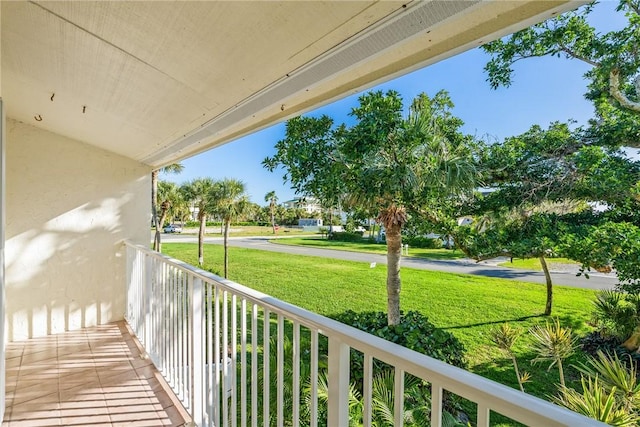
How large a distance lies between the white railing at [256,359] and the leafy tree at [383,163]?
2381 millimetres

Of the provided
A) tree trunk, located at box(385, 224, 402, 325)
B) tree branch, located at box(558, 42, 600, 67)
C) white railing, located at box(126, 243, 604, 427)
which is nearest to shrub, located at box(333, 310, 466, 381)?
tree trunk, located at box(385, 224, 402, 325)

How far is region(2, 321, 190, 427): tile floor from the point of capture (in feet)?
6.29

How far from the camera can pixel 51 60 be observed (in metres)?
1.61

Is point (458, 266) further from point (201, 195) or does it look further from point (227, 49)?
point (227, 49)

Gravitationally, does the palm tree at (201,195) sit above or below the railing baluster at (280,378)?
above

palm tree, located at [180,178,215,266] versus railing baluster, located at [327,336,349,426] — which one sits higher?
palm tree, located at [180,178,215,266]

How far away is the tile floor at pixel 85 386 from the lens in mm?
1918

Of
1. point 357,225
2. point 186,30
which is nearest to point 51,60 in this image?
point 186,30

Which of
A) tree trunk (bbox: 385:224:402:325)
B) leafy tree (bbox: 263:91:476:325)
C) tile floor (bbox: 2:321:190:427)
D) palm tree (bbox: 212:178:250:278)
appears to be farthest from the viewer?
palm tree (bbox: 212:178:250:278)

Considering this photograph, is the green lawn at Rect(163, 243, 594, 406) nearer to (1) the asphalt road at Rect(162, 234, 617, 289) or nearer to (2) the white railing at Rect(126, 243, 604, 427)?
(1) the asphalt road at Rect(162, 234, 617, 289)

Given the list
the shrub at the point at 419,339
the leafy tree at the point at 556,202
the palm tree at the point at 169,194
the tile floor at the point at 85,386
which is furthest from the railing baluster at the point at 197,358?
the palm tree at the point at 169,194

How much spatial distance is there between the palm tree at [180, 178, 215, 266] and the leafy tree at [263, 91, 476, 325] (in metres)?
7.99

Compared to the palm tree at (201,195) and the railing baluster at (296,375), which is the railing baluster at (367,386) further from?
the palm tree at (201,195)

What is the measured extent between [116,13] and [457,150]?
5384mm
